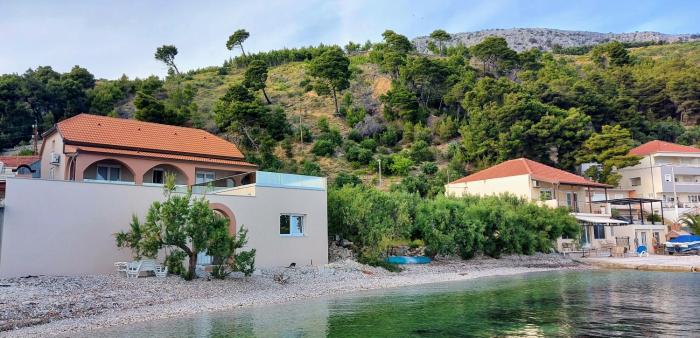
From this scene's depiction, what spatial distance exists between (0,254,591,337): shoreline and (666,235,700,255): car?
1780 cm

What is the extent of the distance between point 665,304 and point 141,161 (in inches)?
952

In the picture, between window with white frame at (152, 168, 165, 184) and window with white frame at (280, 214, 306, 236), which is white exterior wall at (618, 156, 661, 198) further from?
window with white frame at (152, 168, 165, 184)

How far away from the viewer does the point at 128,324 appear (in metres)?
13.9

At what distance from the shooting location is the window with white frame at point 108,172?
90.4 feet

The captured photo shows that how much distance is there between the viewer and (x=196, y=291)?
1819cm

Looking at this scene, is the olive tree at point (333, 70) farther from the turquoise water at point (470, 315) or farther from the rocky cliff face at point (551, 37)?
the rocky cliff face at point (551, 37)

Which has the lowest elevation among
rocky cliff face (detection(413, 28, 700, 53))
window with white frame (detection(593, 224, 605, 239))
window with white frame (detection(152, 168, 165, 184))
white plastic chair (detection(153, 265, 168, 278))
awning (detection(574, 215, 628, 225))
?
white plastic chair (detection(153, 265, 168, 278))

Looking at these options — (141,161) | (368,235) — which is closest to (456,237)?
(368,235)

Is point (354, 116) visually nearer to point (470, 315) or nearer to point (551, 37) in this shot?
point (470, 315)

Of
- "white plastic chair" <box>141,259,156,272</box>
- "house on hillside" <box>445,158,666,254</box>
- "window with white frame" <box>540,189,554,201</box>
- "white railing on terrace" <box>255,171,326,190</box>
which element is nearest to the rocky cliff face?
"house on hillside" <box>445,158,666,254</box>

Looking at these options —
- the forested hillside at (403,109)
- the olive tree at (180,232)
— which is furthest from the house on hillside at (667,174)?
the olive tree at (180,232)

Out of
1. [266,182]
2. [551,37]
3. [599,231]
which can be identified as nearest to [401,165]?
[599,231]

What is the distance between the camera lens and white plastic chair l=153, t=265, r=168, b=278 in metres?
18.9

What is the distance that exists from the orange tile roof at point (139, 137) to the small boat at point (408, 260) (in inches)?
434
